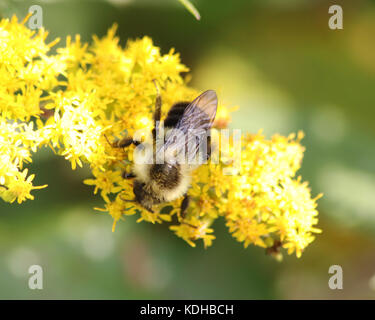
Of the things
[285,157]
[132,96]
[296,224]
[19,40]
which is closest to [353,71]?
[285,157]

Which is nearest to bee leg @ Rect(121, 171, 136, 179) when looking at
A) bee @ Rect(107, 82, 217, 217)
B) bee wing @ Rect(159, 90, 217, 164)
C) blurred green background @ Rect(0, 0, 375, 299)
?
bee @ Rect(107, 82, 217, 217)

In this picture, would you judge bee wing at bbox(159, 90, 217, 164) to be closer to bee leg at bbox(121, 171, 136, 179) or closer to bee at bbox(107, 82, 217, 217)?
bee at bbox(107, 82, 217, 217)

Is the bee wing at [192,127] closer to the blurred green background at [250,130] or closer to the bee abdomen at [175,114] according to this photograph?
the bee abdomen at [175,114]

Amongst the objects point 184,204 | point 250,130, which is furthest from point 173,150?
point 250,130

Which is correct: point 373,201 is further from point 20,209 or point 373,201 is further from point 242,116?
point 20,209

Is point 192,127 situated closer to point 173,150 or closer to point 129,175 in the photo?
point 173,150

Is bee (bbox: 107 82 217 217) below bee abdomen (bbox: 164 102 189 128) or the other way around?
below

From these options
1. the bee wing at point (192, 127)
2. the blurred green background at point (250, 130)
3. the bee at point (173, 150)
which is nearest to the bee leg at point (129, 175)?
the bee at point (173, 150)
